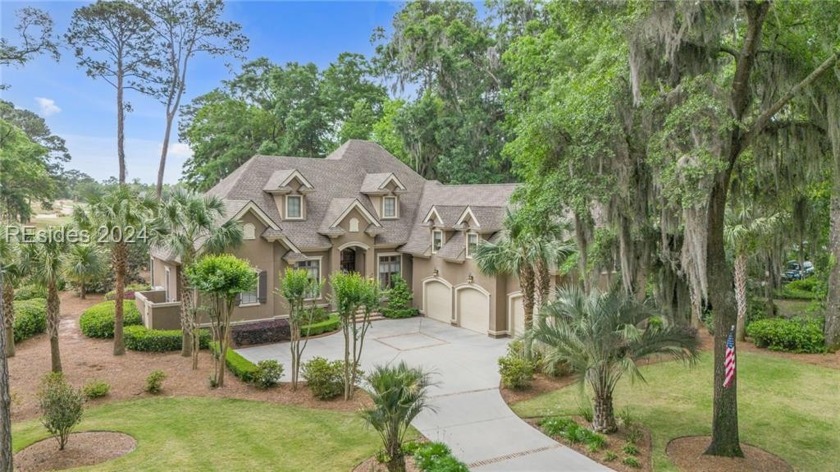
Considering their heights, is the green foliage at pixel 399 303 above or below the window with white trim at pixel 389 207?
below

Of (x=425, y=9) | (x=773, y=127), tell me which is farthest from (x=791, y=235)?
(x=425, y=9)

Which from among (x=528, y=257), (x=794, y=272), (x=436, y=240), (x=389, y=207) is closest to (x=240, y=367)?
(x=528, y=257)

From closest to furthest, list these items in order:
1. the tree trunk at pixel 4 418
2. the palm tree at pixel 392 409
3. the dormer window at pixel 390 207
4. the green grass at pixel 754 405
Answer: the tree trunk at pixel 4 418 < the palm tree at pixel 392 409 < the green grass at pixel 754 405 < the dormer window at pixel 390 207

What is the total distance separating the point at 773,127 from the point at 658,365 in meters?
8.67

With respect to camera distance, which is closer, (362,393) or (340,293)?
(340,293)

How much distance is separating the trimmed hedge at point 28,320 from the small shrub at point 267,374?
10478 mm

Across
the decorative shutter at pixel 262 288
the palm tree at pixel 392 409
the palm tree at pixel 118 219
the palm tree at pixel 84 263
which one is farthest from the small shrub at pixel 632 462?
the decorative shutter at pixel 262 288

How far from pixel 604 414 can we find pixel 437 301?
13.0 metres

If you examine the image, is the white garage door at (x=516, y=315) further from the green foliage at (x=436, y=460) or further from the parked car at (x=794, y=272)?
the parked car at (x=794, y=272)

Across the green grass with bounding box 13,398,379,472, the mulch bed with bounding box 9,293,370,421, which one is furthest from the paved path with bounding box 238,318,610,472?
the mulch bed with bounding box 9,293,370,421

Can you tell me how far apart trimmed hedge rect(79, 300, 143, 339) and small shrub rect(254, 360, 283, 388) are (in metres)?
8.35

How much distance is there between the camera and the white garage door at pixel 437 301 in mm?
23000

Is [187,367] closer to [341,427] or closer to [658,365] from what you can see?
[341,427]

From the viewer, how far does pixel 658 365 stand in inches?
654
